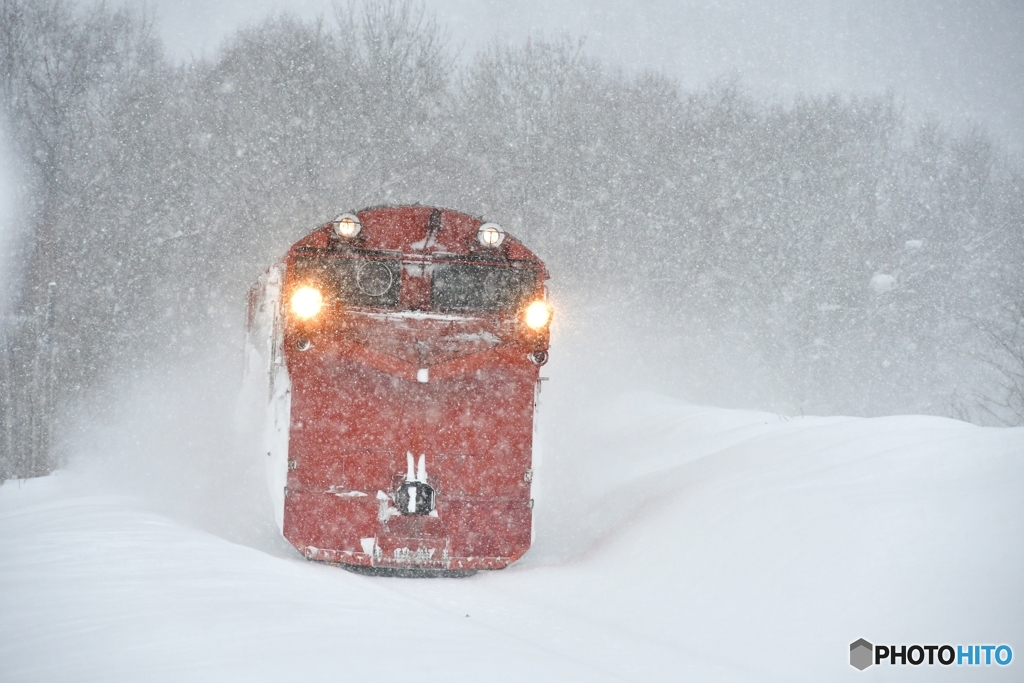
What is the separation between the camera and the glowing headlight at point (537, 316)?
7168 mm

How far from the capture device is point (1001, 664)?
149 inches

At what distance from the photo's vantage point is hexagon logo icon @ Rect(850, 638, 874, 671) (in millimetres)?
4152

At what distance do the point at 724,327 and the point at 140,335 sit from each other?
17.5 metres

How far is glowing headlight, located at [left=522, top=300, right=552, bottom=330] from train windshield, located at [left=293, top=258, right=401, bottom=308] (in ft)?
3.51

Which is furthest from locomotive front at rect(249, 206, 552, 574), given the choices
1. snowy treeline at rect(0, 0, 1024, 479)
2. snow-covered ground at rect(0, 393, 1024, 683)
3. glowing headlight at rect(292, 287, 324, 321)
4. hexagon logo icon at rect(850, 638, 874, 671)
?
snowy treeline at rect(0, 0, 1024, 479)

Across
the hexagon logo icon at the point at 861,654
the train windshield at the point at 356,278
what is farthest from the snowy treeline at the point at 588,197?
the hexagon logo icon at the point at 861,654

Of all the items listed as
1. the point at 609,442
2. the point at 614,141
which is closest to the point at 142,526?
the point at 609,442

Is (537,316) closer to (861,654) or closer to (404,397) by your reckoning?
(404,397)

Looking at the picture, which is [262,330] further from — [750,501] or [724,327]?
[724,327]

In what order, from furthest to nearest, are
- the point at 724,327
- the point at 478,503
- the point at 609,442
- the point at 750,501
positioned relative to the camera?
the point at 724,327, the point at 609,442, the point at 478,503, the point at 750,501

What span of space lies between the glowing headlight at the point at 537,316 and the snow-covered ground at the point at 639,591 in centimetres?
184

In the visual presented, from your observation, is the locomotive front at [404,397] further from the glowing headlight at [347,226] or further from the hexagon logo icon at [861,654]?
the hexagon logo icon at [861,654]

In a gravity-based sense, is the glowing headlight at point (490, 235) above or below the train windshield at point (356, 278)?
above

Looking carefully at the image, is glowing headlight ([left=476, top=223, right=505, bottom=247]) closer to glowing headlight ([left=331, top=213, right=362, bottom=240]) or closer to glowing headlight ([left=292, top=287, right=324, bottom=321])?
glowing headlight ([left=331, top=213, right=362, bottom=240])
